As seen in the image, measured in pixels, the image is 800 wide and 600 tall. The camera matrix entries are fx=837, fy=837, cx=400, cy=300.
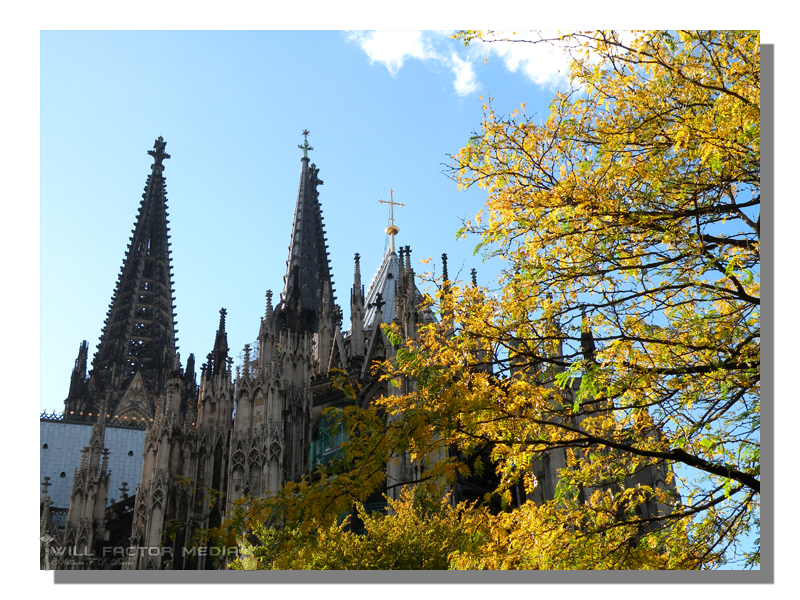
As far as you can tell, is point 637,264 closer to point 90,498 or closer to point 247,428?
point 247,428

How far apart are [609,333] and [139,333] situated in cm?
5547

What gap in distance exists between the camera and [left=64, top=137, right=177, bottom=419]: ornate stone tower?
55625 millimetres

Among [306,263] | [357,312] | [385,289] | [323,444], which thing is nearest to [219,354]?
[357,312]

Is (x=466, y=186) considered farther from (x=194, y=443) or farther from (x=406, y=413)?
(x=194, y=443)

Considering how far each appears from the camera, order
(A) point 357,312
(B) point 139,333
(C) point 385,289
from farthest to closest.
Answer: (B) point 139,333 < (C) point 385,289 < (A) point 357,312

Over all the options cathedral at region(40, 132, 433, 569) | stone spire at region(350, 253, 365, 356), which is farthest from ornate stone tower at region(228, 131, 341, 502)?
stone spire at region(350, 253, 365, 356)

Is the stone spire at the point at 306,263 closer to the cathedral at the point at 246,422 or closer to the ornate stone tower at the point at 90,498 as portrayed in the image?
the cathedral at the point at 246,422

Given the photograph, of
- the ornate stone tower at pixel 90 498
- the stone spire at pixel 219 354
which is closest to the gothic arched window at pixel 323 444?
the stone spire at pixel 219 354

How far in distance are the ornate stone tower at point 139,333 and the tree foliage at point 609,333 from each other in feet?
156

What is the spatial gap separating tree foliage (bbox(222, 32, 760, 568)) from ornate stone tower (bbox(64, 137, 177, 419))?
47.6m

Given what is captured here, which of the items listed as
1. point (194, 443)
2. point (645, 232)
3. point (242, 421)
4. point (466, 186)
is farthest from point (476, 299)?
point (194, 443)

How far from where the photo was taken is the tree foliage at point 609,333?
351 inches

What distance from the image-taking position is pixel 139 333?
6078cm
